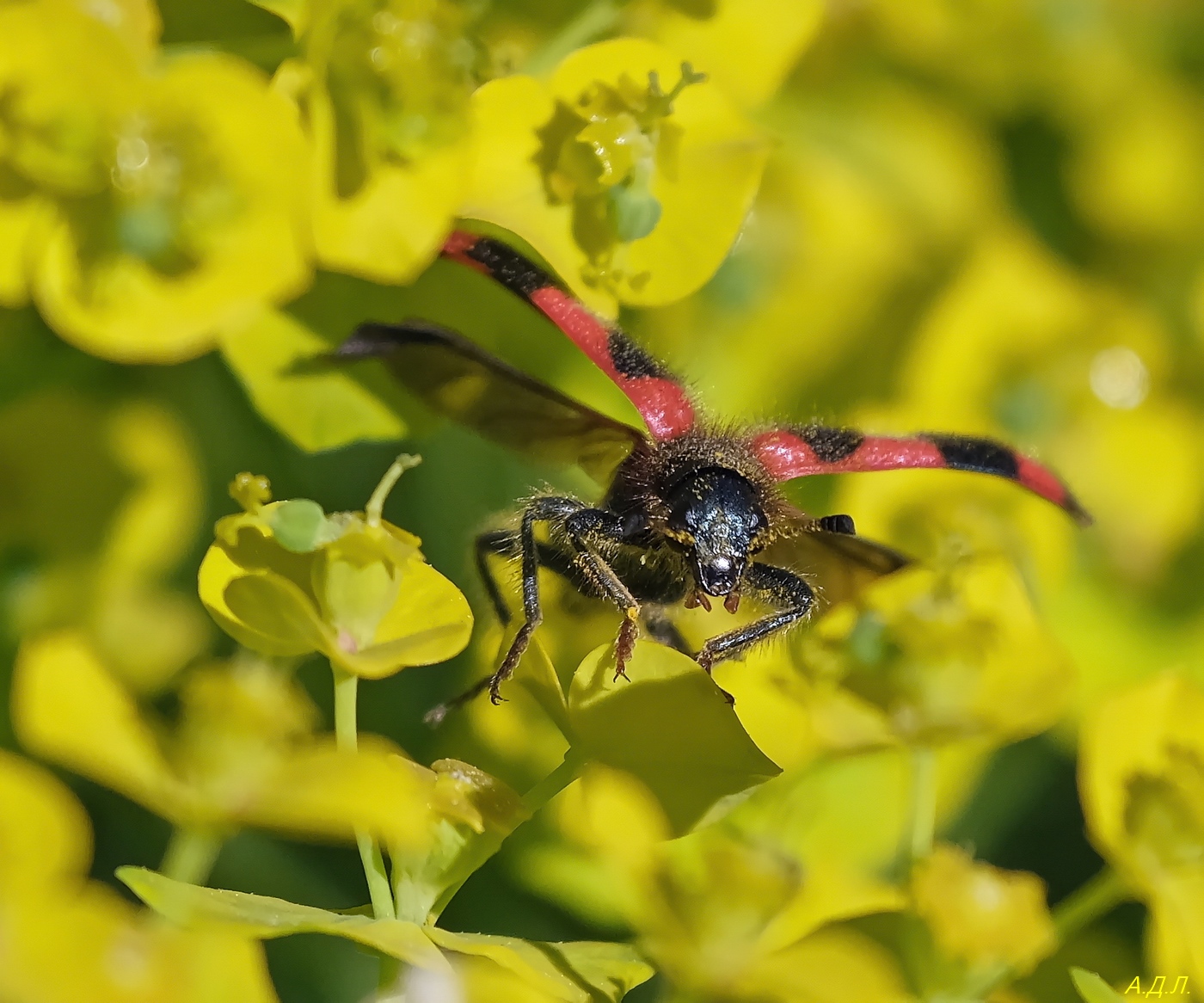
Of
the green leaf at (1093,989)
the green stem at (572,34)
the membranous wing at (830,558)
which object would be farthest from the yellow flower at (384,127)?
the green leaf at (1093,989)

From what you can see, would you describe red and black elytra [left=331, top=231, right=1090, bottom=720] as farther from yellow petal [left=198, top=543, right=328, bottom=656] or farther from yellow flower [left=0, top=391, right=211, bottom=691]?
yellow flower [left=0, top=391, right=211, bottom=691]

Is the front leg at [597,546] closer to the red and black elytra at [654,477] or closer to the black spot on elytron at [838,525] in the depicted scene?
the red and black elytra at [654,477]

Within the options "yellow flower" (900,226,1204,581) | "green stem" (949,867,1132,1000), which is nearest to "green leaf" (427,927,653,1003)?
"green stem" (949,867,1132,1000)

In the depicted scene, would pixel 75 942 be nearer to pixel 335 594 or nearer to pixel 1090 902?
pixel 335 594

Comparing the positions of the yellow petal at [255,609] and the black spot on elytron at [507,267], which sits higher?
the black spot on elytron at [507,267]

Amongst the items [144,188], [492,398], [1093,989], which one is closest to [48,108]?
[144,188]

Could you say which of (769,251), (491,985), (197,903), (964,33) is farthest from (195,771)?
(964,33)
